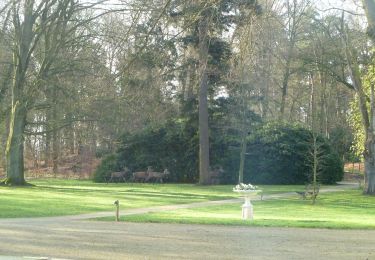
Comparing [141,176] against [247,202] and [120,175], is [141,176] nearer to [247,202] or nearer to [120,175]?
[120,175]

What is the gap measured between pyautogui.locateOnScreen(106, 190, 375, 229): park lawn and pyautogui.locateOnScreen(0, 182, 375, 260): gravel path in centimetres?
126

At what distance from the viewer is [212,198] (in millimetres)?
31406

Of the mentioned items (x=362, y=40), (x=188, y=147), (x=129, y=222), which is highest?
(x=362, y=40)

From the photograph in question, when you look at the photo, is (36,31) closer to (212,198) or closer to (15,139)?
(15,139)

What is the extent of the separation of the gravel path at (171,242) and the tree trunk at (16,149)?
73.1 ft

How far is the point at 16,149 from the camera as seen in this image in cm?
4016

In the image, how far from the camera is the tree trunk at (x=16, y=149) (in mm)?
39750

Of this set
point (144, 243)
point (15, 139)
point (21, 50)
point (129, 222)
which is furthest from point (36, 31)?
point (144, 243)

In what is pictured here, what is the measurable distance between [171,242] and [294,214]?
1032 centimetres

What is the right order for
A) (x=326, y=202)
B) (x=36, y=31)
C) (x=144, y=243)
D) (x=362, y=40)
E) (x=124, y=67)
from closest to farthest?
(x=124, y=67) < (x=144, y=243) < (x=326, y=202) < (x=362, y=40) < (x=36, y=31)

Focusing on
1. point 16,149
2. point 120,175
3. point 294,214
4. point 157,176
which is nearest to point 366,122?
point 294,214

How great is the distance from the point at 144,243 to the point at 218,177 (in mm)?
33531

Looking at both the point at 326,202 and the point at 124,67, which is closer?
the point at 124,67

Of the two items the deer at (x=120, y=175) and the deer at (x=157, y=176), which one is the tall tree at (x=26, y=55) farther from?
the deer at (x=157, y=176)
